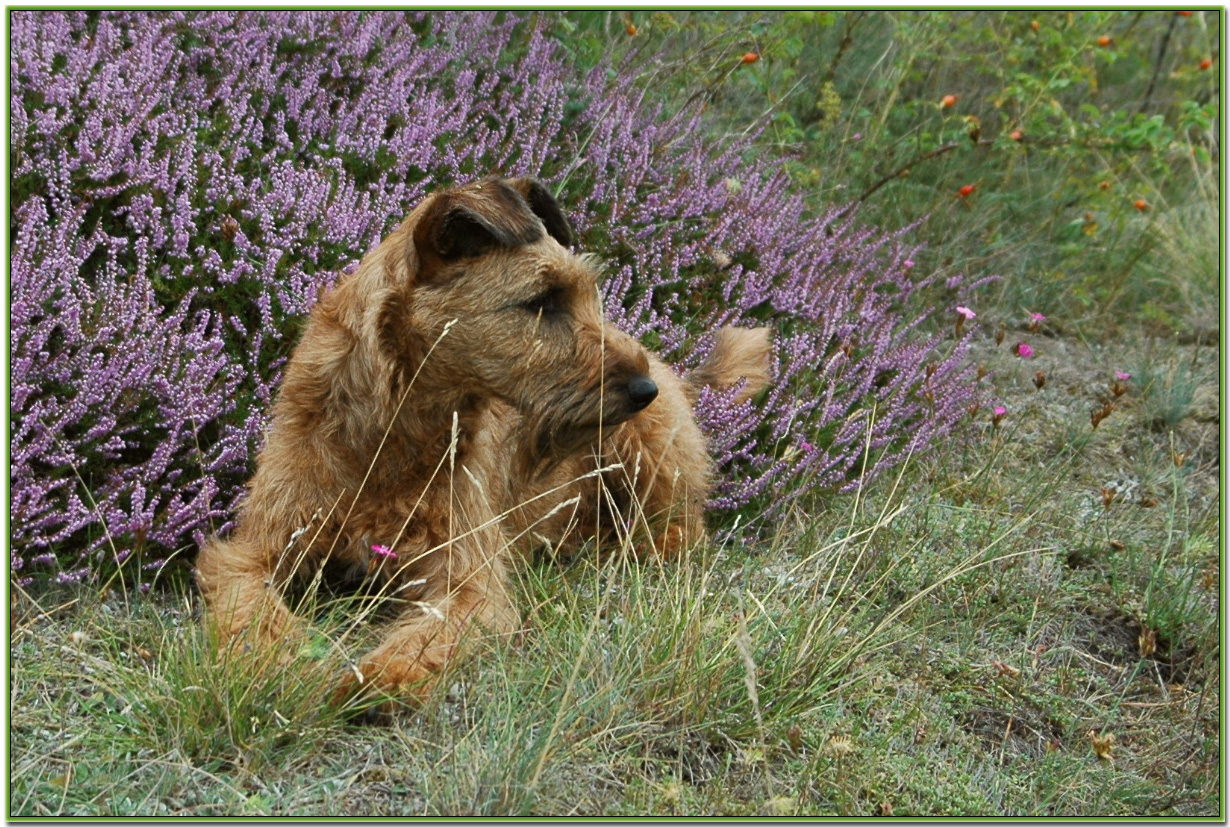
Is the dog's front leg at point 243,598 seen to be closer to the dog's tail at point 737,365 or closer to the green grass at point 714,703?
the green grass at point 714,703

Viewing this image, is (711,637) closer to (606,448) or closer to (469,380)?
(469,380)

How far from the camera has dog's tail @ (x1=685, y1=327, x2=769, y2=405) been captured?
13.9ft

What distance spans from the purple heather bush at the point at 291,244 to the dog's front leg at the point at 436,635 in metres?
0.65

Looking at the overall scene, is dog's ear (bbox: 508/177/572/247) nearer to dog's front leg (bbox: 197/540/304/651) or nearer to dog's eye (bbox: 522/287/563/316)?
dog's eye (bbox: 522/287/563/316)

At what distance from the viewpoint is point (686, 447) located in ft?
13.1

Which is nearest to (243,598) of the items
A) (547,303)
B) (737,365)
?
(547,303)

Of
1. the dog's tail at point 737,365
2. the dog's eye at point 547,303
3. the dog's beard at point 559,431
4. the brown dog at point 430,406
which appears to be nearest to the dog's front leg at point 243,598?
the brown dog at point 430,406

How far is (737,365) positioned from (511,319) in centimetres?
144

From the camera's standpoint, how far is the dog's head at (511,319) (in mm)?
2977

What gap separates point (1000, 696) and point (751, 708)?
894 millimetres

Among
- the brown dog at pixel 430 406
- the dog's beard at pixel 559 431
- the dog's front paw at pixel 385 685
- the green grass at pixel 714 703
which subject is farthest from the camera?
the dog's beard at pixel 559 431

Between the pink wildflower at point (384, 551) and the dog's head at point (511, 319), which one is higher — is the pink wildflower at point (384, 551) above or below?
below

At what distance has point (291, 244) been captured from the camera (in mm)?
3957

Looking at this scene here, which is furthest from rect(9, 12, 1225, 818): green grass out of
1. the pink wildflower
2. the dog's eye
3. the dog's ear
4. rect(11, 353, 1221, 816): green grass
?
the dog's ear
